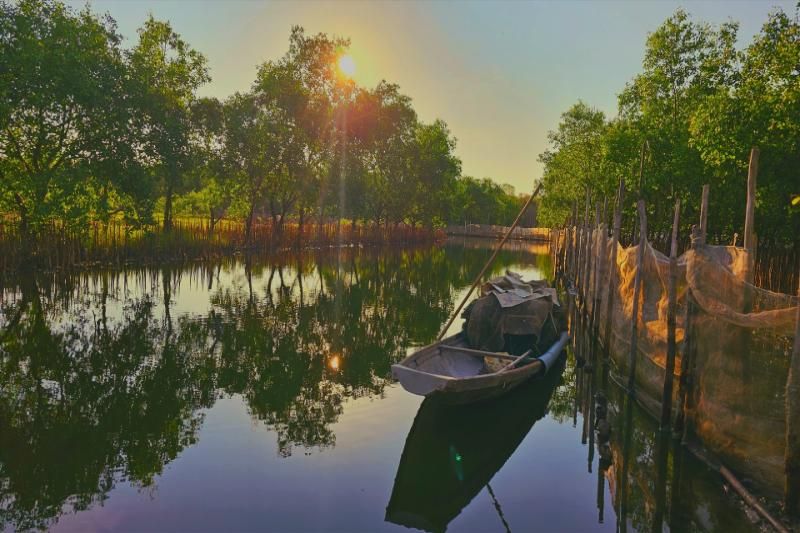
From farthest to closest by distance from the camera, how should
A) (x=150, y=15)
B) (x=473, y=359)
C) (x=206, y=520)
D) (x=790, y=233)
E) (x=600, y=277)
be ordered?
(x=150, y=15)
(x=790, y=233)
(x=600, y=277)
(x=473, y=359)
(x=206, y=520)

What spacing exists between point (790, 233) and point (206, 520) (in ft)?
54.1

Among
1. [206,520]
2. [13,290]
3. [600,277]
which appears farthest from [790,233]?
[13,290]

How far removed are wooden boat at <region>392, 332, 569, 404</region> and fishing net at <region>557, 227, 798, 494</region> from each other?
1982mm

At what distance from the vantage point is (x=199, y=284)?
22.4 m

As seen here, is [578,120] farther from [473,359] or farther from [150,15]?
[473,359]

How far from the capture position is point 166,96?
30.6 metres

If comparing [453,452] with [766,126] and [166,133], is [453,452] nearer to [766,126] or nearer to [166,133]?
[766,126]

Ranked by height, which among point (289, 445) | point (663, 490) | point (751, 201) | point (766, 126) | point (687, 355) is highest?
point (766, 126)

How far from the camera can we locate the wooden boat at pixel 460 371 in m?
7.52

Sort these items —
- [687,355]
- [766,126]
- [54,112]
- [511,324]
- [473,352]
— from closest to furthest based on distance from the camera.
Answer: [687,355], [473,352], [511,324], [766,126], [54,112]

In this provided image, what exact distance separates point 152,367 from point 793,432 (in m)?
10.3

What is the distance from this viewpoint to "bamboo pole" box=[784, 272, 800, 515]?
537 centimetres

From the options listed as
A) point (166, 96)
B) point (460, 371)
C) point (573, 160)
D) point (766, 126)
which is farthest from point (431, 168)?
point (460, 371)

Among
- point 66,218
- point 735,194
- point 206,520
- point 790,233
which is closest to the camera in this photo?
point 206,520
